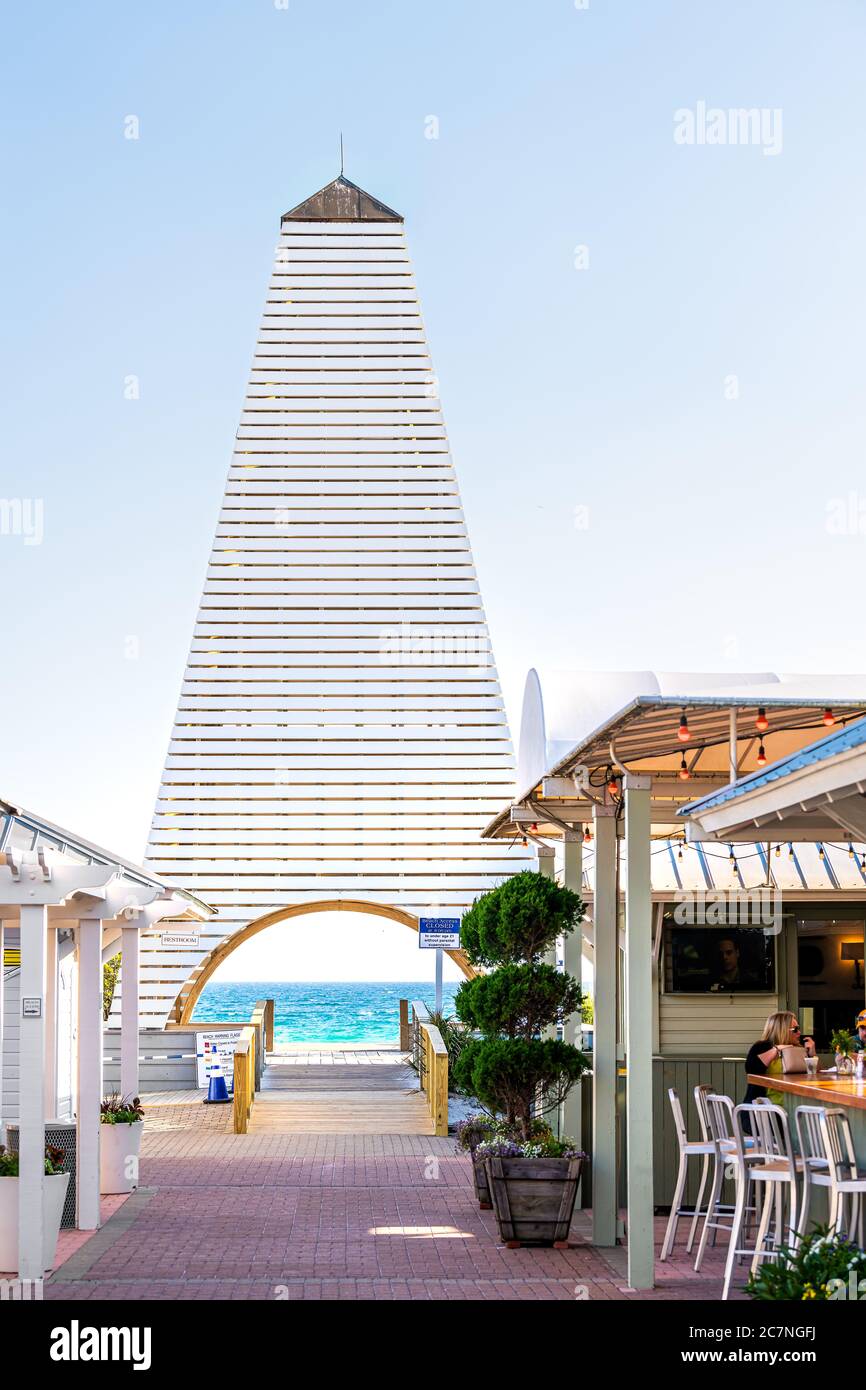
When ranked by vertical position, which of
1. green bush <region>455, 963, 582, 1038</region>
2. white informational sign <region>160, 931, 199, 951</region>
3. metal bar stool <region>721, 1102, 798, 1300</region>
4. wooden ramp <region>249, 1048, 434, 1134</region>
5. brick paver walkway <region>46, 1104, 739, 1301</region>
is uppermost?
green bush <region>455, 963, 582, 1038</region>

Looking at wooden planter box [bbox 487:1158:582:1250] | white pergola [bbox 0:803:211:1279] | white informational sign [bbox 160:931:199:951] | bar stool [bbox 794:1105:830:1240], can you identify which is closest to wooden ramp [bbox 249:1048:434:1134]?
white informational sign [bbox 160:931:199:951]

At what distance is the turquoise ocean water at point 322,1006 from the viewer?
280ft

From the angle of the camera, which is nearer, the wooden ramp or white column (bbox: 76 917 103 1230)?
white column (bbox: 76 917 103 1230)

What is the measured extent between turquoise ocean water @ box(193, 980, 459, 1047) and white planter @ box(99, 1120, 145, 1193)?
6158 centimetres

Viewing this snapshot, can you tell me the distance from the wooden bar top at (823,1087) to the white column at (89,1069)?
197 inches

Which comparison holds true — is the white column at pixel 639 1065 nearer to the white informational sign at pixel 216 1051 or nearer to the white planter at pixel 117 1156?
the white planter at pixel 117 1156

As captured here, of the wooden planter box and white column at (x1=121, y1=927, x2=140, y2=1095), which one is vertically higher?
white column at (x1=121, y1=927, x2=140, y2=1095)

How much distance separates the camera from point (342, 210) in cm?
3247

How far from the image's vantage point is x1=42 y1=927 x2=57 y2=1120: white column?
46.0 ft

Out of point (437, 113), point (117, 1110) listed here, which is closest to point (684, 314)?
point (437, 113)

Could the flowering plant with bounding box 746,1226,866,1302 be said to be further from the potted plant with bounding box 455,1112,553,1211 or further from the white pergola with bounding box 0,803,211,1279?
the potted plant with bounding box 455,1112,553,1211

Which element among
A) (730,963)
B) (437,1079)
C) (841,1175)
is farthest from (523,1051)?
(437,1079)

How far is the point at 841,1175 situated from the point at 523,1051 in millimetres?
3299

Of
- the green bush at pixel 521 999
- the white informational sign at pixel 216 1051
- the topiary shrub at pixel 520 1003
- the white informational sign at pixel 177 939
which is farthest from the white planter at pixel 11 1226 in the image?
the white informational sign at pixel 216 1051
